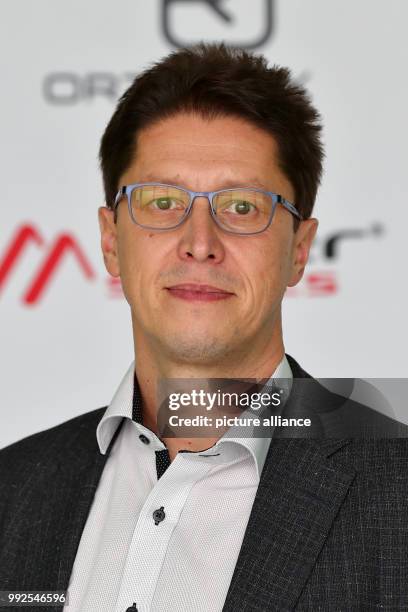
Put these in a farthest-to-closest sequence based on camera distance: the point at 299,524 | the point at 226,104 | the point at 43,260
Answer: the point at 43,260 < the point at 226,104 < the point at 299,524

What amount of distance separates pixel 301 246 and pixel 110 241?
374mm

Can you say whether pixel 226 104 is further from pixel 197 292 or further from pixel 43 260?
pixel 43 260

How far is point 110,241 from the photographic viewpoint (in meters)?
2.03

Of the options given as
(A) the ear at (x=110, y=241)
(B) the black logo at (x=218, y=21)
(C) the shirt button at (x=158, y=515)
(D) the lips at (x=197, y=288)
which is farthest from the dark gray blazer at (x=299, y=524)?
(B) the black logo at (x=218, y=21)

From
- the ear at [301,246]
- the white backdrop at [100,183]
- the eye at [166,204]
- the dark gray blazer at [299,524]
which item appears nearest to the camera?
the dark gray blazer at [299,524]

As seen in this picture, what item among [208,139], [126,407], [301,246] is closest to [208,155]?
[208,139]

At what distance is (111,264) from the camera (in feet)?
6.64

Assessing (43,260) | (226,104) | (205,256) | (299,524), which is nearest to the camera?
(299,524)

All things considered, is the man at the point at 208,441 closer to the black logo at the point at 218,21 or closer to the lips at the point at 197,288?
the lips at the point at 197,288

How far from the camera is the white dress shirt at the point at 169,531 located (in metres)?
1.64

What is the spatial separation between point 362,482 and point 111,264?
670 mm

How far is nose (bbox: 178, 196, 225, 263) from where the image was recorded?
1751 mm

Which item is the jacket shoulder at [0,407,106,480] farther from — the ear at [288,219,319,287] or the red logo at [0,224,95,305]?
the red logo at [0,224,95,305]

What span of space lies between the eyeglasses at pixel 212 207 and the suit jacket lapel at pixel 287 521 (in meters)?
0.38
